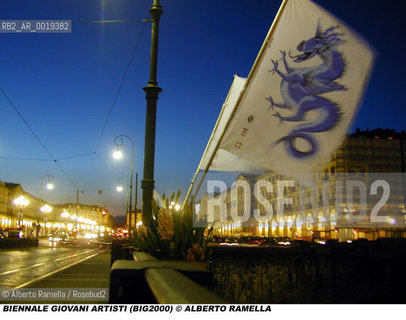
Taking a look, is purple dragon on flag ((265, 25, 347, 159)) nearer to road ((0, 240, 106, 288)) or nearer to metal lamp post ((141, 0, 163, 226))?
metal lamp post ((141, 0, 163, 226))

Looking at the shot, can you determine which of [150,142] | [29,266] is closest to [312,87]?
[150,142]

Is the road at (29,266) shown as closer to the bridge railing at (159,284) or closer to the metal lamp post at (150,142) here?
the metal lamp post at (150,142)

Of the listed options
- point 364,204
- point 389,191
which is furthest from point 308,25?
point 389,191

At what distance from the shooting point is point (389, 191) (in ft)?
281

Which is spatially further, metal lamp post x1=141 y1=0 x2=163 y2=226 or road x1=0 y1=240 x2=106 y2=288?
road x1=0 y1=240 x2=106 y2=288

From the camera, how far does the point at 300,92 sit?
6703 millimetres

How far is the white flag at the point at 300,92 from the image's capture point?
648 cm

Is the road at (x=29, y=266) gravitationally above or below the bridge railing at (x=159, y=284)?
below

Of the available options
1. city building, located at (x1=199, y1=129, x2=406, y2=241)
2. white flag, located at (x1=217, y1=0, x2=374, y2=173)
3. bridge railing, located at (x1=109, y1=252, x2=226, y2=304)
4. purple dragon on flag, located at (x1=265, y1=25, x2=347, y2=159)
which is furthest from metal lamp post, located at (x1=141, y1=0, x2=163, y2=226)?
city building, located at (x1=199, y1=129, x2=406, y2=241)

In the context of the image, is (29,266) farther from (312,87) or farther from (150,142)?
(312,87)

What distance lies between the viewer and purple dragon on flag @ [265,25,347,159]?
21.3 feet

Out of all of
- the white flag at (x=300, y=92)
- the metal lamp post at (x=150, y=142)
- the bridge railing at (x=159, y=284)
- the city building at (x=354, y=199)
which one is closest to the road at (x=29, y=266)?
the metal lamp post at (x=150, y=142)

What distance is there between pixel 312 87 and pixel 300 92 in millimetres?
193

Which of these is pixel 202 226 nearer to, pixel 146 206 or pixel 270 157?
pixel 270 157
